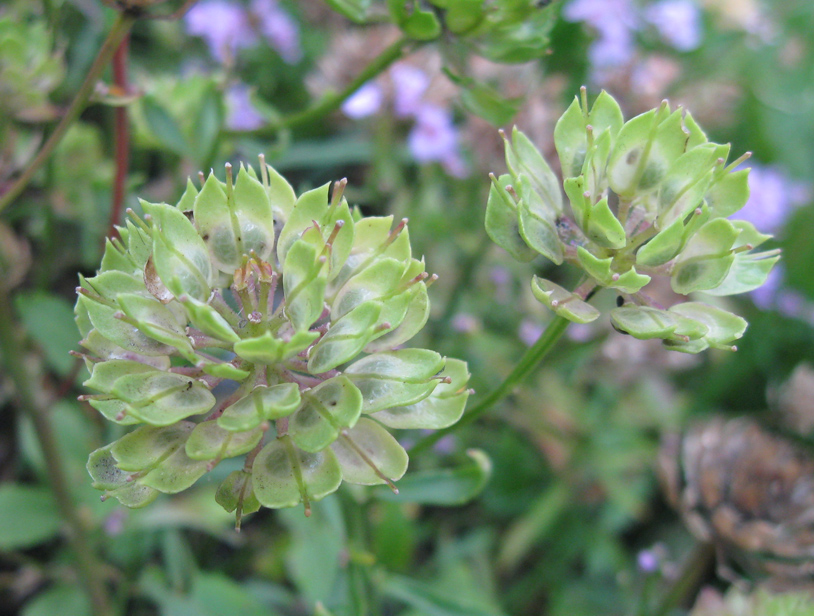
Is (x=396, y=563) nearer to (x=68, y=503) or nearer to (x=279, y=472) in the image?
(x=68, y=503)

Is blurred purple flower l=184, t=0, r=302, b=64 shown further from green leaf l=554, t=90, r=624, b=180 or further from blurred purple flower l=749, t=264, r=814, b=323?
blurred purple flower l=749, t=264, r=814, b=323

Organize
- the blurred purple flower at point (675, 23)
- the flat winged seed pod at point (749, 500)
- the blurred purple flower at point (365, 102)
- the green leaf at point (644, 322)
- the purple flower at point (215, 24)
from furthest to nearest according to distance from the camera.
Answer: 1. the blurred purple flower at point (675, 23)
2. the purple flower at point (215, 24)
3. the blurred purple flower at point (365, 102)
4. the flat winged seed pod at point (749, 500)
5. the green leaf at point (644, 322)

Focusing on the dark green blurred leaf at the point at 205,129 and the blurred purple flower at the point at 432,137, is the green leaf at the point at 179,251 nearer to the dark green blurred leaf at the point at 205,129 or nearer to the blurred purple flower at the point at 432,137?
the dark green blurred leaf at the point at 205,129

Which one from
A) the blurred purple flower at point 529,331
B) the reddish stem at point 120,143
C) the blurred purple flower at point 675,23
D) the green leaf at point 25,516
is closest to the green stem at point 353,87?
the reddish stem at point 120,143

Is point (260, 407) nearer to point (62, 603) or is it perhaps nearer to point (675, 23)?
point (62, 603)

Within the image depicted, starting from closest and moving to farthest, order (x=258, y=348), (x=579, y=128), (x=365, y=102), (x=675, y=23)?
1. (x=258, y=348)
2. (x=579, y=128)
3. (x=365, y=102)
4. (x=675, y=23)

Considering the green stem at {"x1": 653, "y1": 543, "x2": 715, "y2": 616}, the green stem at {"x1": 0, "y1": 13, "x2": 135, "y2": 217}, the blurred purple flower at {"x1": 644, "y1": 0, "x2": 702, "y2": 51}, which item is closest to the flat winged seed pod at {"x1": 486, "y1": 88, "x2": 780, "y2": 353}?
the green stem at {"x1": 0, "y1": 13, "x2": 135, "y2": 217}

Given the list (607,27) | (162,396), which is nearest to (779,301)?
(607,27)

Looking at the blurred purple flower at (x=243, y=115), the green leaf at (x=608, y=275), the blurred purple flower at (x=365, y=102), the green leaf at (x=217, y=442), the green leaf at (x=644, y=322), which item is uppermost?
the green leaf at (x=608, y=275)
